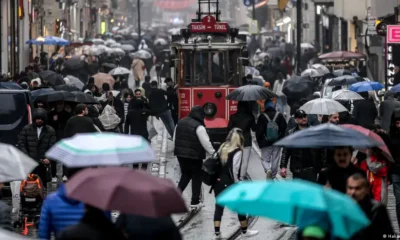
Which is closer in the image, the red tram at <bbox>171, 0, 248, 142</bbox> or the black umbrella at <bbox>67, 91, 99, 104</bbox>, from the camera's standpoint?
the black umbrella at <bbox>67, 91, 99, 104</bbox>

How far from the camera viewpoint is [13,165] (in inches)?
462

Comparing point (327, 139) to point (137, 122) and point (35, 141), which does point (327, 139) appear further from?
point (137, 122)

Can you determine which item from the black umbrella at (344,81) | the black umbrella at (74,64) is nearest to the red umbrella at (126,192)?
the black umbrella at (344,81)

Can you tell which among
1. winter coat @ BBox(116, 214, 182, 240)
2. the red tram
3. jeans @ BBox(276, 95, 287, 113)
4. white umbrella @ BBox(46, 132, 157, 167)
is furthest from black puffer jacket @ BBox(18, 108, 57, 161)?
jeans @ BBox(276, 95, 287, 113)

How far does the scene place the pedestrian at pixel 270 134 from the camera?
2012cm

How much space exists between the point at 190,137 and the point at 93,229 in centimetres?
1024

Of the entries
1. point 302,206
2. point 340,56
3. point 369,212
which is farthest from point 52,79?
point 302,206

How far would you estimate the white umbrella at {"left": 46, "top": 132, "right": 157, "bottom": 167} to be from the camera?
30.9 ft

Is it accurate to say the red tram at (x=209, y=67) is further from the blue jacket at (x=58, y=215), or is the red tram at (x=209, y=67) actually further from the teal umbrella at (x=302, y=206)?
the teal umbrella at (x=302, y=206)

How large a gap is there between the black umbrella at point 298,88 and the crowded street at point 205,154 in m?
0.05

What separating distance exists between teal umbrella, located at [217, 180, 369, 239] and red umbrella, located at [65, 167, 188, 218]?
40 centimetres

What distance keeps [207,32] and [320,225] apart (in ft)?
75.0

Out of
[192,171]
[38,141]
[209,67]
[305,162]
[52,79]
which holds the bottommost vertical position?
[192,171]

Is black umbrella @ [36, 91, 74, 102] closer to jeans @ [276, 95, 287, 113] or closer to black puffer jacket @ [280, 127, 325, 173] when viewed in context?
black puffer jacket @ [280, 127, 325, 173]
